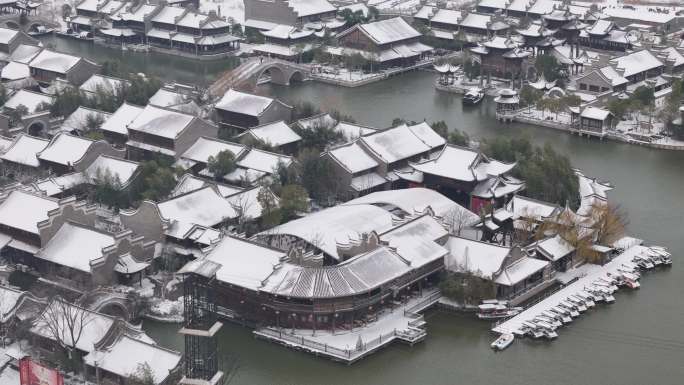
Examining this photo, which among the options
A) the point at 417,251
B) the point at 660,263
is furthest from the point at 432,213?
the point at 660,263

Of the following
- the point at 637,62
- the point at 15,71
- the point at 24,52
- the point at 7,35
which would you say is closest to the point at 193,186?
the point at 15,71

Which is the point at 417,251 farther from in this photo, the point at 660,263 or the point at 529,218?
the point at 660,263

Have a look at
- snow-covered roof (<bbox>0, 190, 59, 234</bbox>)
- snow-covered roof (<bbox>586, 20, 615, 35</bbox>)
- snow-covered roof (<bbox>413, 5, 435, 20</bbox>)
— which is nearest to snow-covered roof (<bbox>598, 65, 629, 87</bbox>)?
snow-covered roof (<bbox>586, 20, 615, 35</bbox>)

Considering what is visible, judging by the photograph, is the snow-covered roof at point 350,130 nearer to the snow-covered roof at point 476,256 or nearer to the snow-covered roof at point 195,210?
the snow-covered roof at point 195,210

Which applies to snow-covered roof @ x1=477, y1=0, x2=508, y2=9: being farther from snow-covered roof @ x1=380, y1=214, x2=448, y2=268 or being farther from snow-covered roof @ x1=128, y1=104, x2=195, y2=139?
snow-covered roof @ x1=380, y1=214, x2=448, y2=268

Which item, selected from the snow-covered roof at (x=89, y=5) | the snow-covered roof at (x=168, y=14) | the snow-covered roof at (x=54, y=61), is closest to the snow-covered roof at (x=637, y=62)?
the snow-covered roof at (x=168, y=14)
